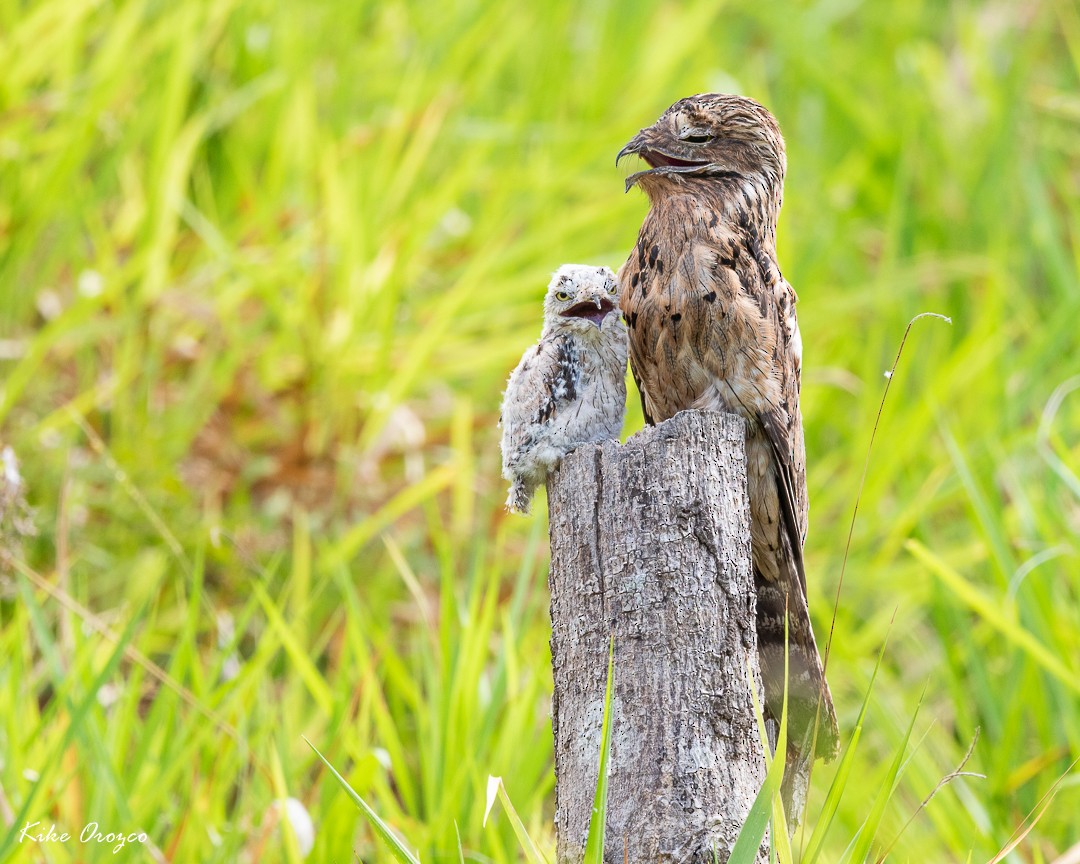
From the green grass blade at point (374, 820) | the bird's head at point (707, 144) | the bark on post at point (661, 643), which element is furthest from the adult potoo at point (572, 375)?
the green grass blade at point (374, 820)

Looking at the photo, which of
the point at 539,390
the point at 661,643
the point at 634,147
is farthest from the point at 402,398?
the point at 661,643

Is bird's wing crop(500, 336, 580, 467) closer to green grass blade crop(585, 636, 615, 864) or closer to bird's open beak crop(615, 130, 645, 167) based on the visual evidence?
bird's open beak crop(615, 130, 645, 167)

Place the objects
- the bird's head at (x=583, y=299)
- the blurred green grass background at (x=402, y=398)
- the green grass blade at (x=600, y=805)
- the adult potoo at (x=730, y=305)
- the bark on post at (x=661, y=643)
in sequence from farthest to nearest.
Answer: the blurred green grass background at (x=402, y=398) < the bird's head at (x=583, y=299) < the adult potoo at (x=730, y=305) < the bark on post at (x=661, y=643) < the green grass blade at (x=600, y=805)

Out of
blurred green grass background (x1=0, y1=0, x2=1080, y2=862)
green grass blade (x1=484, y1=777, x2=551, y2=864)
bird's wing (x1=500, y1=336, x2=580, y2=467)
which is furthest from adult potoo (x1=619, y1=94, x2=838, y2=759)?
blurred green grass background (x1=0, y1=0, x2=1080, y2=862)

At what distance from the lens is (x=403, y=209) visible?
552cm

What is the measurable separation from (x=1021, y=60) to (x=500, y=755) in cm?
518

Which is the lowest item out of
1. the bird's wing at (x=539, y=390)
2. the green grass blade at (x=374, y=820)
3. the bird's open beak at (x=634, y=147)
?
the green grass blade at (x=374, y=820)

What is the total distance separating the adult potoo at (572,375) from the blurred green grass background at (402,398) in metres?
0.74

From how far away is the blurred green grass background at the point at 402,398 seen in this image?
3.32 meters

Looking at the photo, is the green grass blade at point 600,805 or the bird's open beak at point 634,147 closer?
the green grass blade at point 600,805

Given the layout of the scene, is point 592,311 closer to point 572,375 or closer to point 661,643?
point 572,375

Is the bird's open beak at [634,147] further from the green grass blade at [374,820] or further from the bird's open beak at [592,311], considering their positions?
the green grass blade at [374,820]

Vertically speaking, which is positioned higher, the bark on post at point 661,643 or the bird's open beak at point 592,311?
the bird's open beak at point 592,311

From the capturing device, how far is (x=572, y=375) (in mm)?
2709
